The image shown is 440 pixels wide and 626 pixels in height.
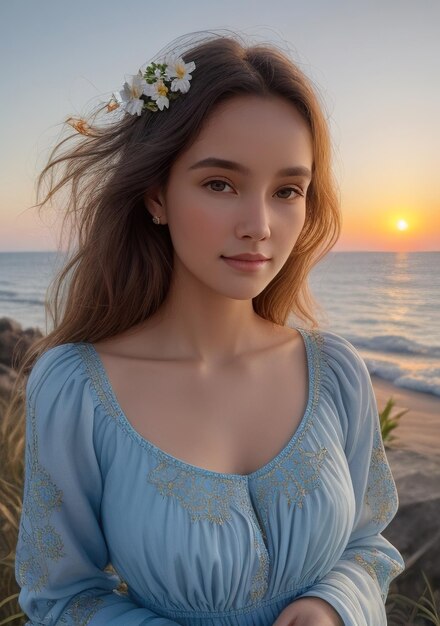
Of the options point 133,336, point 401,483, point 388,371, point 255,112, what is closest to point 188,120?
Result: point 255,112

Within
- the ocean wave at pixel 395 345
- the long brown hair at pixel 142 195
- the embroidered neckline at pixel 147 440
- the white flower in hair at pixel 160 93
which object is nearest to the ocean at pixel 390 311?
the ocean wave at pixel 395 345

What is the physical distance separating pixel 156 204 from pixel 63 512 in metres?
0.65

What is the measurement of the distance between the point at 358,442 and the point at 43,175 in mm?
993

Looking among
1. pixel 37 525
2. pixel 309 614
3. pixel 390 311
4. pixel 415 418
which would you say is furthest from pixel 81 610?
pixel 390 311

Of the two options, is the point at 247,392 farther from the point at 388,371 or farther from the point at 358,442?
the point at 388,371

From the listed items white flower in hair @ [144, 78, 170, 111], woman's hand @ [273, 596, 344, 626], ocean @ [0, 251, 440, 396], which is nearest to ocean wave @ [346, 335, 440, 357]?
ocean @ [0, 251, 440, 396]

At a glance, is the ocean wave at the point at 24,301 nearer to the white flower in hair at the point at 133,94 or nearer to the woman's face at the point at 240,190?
the white flower in hair at the point at 133,94

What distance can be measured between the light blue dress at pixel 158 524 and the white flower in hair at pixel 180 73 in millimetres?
573

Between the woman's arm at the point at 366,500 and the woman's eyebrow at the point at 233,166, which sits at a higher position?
the woman's eyebrow at the point at 233,166

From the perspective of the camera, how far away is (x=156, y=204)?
160 centimetres

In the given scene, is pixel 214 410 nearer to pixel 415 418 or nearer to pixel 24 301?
pixel 415 418

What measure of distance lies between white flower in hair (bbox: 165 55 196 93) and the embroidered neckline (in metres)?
0.57

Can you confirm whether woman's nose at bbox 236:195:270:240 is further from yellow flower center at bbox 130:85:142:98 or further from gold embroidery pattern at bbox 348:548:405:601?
gold embroidery pattern at bbox 348:548:405:601

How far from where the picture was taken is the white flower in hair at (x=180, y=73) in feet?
4.97
